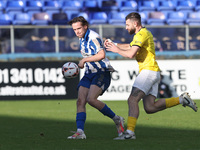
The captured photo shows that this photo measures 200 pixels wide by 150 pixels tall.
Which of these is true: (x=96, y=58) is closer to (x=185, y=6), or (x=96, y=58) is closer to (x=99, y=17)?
(x=99, y=17)

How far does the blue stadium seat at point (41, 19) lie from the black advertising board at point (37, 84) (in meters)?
3.75

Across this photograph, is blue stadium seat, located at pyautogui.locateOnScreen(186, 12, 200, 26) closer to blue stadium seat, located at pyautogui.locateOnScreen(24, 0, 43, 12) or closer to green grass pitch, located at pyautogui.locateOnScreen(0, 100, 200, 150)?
blue stadium seat, located at pyautogui.locateOnScreen(24, 0, 43, 12)

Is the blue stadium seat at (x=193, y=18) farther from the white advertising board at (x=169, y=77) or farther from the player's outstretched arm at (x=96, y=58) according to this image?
the player's outstretched arm at (x=96, y=58)

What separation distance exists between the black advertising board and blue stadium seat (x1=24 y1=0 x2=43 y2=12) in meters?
5.13

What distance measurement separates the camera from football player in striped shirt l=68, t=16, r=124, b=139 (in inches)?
275

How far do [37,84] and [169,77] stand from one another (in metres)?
4.08

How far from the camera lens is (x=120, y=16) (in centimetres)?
1928

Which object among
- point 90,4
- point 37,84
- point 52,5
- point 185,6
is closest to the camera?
point 37,84

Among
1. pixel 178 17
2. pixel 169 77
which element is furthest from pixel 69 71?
pixel 178 17

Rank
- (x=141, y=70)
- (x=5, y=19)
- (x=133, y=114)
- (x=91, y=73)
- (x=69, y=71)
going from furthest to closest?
(x=5, y=19)
(x=69, y=71)
(x=91, y=73)
(x=141, y=70)
(x=133, y=114)

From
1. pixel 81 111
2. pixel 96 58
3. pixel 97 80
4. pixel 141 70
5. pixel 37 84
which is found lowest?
pixel 37 84

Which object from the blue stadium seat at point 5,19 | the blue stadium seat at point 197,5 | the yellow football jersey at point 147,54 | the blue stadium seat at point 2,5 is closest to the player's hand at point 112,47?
the yellow football jersey at point 147,54

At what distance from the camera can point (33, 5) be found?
20.0 meters

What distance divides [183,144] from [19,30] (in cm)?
1024
